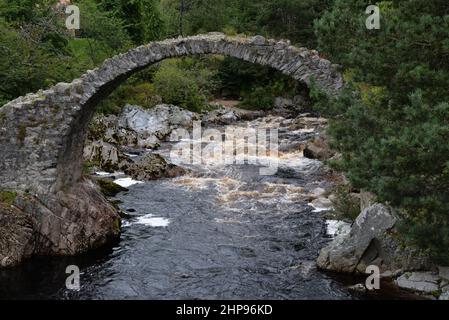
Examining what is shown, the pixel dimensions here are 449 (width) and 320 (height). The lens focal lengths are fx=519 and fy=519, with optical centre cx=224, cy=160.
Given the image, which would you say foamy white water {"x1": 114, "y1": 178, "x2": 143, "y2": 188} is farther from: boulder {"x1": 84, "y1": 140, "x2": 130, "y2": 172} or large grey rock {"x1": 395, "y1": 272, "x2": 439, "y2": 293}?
large grey rock {"x1": 395, "y1": 272, "x2": 439, "y2": 293}

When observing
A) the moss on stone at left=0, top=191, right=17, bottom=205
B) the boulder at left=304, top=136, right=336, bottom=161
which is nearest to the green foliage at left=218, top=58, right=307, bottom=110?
the boulder at left=304, top=136, right=336, bottom=161

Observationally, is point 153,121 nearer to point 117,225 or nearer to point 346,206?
point 117,225

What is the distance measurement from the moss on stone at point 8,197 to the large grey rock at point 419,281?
30.3ft

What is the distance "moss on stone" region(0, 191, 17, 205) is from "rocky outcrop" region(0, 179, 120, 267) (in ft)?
0.29

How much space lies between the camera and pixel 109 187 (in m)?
18.4

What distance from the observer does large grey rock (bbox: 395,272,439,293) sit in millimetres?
10238

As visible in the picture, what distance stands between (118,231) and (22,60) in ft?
34.7

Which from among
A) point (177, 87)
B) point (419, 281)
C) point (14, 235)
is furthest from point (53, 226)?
point (177, 87)

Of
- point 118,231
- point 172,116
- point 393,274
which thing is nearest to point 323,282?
point 393,274

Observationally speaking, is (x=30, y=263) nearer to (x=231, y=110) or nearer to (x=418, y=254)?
(x=418, y=254)

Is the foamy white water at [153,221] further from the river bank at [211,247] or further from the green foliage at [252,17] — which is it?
the green foliage at [252,17]

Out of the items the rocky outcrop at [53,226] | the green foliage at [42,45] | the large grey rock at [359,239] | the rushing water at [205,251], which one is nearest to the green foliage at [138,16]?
the green foliage at [42,45]

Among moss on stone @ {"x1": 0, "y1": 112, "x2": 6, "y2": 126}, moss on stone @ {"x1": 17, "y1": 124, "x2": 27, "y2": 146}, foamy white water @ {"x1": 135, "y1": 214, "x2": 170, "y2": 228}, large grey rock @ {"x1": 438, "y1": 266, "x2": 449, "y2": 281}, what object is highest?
moss on stone @ {"x1": 0, "y1": 112, "x2": 6, "y2": 126}

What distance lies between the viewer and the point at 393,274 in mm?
10969
